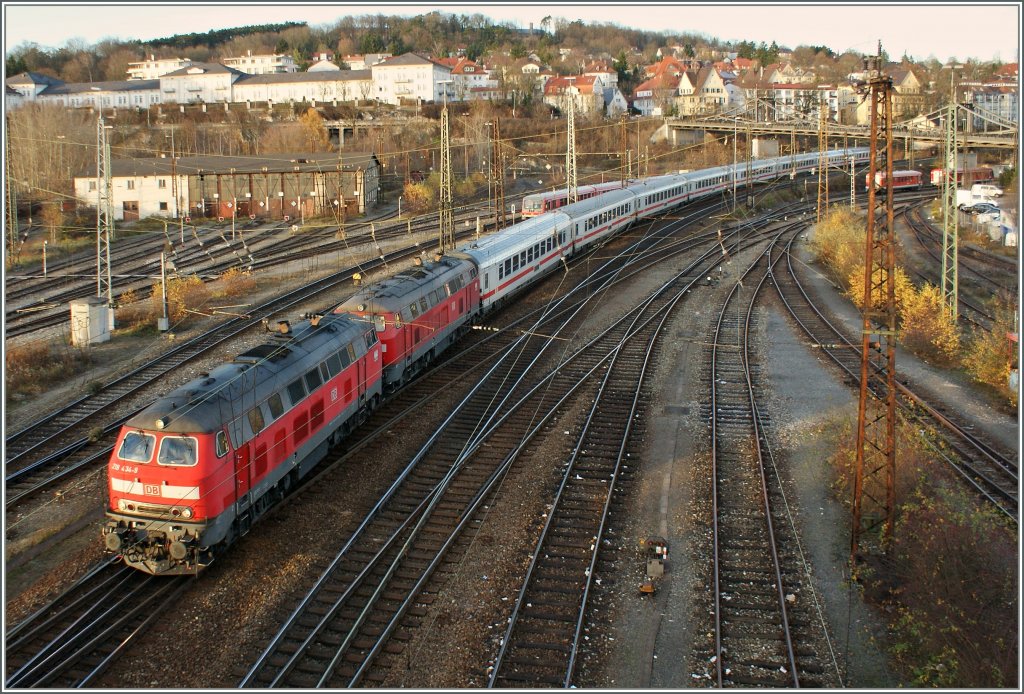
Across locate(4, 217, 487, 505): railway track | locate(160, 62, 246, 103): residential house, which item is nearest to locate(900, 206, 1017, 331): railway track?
locate(4, 217, 487, 505): railway track

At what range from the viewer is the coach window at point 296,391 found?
55.0 feet

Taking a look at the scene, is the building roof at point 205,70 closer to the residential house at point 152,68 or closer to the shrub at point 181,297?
the residential house at point 152,68

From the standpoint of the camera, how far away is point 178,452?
13875mm

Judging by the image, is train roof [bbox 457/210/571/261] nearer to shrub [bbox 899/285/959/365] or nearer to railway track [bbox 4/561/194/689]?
shrub [bbox 899/285/959/365]

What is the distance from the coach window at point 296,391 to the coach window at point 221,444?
2382 mm

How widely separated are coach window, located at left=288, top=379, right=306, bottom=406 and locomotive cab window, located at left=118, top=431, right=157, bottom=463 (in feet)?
10.4

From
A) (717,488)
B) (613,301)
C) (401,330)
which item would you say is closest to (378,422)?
(401,330)

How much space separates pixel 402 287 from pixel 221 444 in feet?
34.6

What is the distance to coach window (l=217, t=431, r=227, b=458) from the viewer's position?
14.2m

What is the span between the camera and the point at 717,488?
1797 centimetres

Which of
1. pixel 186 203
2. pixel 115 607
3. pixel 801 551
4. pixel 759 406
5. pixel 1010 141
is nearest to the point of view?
pixel 115 607

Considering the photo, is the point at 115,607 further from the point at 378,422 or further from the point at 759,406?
the point at 759,406

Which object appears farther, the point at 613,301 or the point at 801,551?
the point at 613,301

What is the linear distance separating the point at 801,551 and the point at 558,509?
466 centimetres
